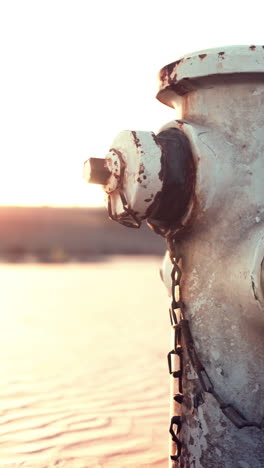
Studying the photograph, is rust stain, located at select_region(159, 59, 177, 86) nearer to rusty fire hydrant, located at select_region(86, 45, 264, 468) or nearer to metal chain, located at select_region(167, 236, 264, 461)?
rusty fire hydrant, located at select_region(86, 45, 264, 468)


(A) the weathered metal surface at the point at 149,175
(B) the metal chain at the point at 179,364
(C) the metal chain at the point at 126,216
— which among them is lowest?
(B) the metal chain at the point at 179,364

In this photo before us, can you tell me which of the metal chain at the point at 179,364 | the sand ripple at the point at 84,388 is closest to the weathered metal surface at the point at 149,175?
the metal chain at the point at 179,364

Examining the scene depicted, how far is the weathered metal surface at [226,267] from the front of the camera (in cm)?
203

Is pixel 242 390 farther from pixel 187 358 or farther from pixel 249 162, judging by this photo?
pixel 249 162

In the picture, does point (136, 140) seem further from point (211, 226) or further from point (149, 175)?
point (211, 226)

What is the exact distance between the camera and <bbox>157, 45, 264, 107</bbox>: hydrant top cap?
6.81 ft

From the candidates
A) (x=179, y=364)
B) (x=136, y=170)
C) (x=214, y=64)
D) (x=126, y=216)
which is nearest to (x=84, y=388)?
(x=179, y=364)

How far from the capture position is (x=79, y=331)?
20.1 ft

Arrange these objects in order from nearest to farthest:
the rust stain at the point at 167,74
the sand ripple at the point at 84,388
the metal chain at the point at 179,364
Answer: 1. the metal chain at the point at 179,364
2. the rust stain at the point at 167,74
3. the sand ripple at the point at 84,388

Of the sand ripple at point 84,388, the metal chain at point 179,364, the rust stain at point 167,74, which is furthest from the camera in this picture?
the sand ripple at point 84,388

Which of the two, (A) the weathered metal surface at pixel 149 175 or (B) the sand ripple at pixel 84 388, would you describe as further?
(B) the sand ripple at pixel 84 388

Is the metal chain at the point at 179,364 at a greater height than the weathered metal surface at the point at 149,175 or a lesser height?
lesser

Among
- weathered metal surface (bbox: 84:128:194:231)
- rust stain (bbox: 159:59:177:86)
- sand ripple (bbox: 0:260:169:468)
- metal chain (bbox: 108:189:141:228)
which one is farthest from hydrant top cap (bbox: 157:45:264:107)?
sand ripple (bbox: 0:260:169:468)

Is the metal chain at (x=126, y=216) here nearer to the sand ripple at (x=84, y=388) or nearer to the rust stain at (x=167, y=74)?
the rust stain at (x=167, y=74)
